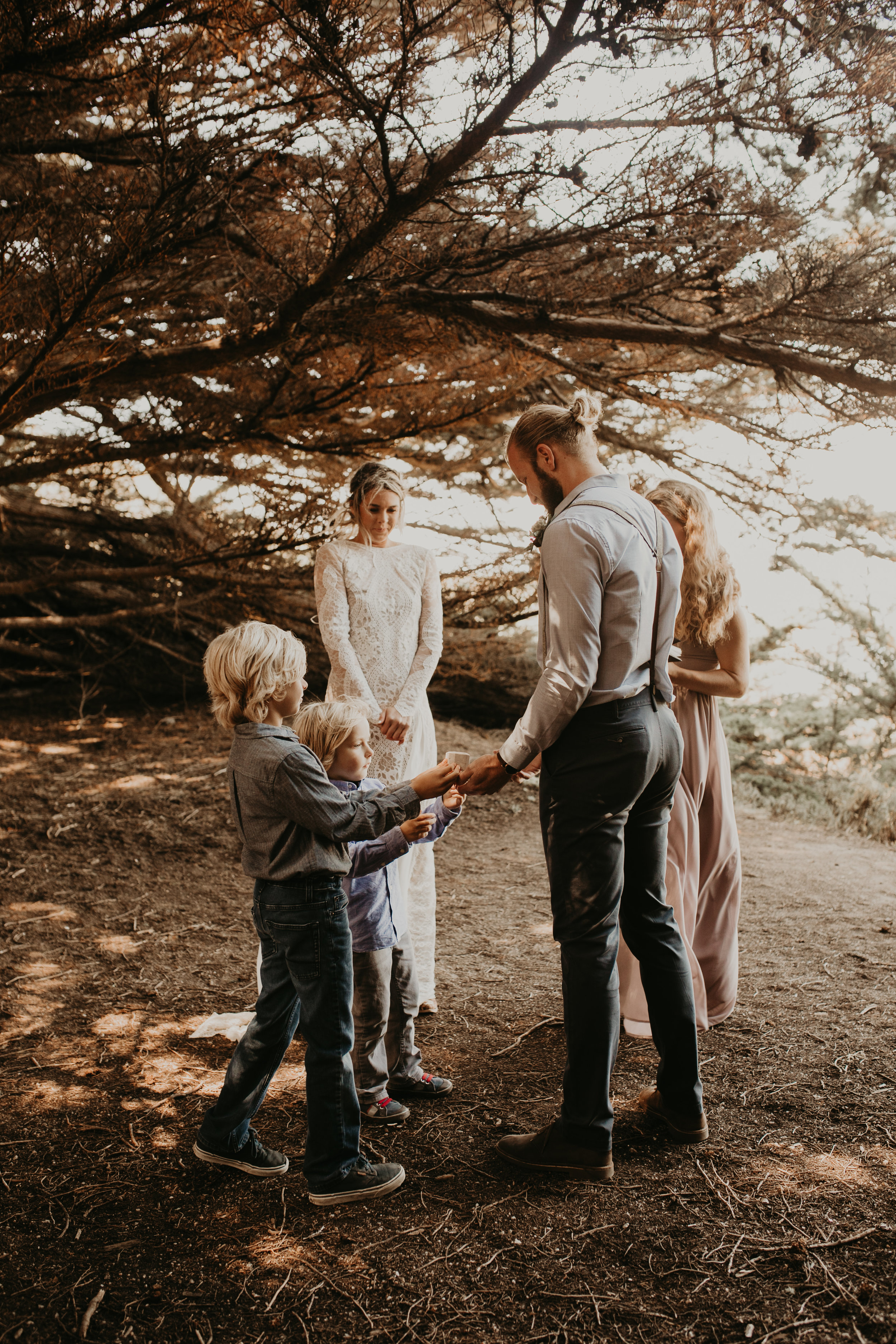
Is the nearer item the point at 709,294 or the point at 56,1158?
the point at 56,1158

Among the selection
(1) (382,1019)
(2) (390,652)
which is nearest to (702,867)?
(1) (382,1019)

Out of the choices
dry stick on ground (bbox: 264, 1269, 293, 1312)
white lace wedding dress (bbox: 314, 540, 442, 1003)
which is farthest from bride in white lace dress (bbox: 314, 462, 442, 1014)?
dry stick on ground (bbox: 264, 1269, 293, 1312)

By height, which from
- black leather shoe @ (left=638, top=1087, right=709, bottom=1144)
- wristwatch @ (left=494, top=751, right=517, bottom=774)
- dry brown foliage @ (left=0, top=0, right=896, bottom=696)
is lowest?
black leather shoe @ (left=638, top=1087, right=709, bottom=1144)

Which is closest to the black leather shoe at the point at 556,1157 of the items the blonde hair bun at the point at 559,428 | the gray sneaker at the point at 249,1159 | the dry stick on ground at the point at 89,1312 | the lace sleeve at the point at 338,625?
the gray sneaker at the point at 249,1159

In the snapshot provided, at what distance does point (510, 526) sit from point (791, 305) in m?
4.17

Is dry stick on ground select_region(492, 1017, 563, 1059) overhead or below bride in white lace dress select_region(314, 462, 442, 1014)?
below

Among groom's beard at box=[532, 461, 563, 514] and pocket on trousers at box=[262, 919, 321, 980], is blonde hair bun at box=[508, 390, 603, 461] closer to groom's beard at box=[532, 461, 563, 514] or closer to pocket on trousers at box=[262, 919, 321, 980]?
groom's beard at box=[532, 461, 563, 514]

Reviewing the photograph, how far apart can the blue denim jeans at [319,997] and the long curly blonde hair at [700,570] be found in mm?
1587

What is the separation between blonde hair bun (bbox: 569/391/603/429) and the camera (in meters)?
2.31

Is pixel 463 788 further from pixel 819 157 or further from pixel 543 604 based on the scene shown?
pixel 819 157

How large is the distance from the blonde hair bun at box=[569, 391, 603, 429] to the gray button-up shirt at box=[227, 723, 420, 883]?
1.12 metres

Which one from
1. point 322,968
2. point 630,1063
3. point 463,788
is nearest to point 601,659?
point 463,788

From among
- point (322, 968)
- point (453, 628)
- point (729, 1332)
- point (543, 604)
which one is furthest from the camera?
point (453, 628)

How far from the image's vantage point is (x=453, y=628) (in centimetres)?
707
